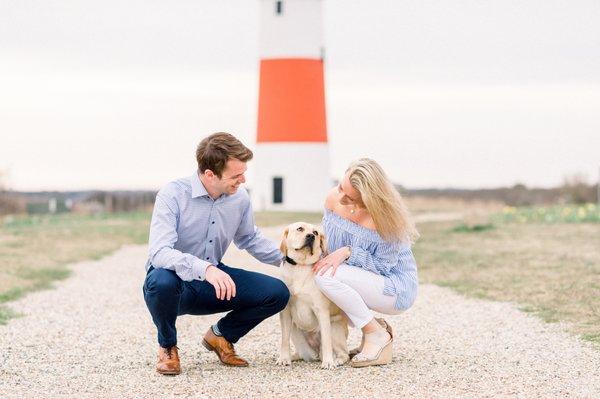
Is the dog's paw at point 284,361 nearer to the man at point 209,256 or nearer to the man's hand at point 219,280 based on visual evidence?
the man at point 209,256

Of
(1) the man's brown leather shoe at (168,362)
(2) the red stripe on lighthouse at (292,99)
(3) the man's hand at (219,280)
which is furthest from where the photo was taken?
(2) the red stripe on lighthouse at (292,99)

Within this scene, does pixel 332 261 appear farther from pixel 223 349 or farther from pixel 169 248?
pixel 169 248

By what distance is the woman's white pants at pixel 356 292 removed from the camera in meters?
7.16

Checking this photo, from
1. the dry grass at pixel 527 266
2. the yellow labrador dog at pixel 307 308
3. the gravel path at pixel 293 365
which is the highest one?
the yellow labrador dog at pixel 307 308

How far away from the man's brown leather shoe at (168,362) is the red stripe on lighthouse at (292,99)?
22.8 meters

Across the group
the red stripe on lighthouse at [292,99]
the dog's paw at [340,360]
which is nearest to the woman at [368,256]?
the dog's paw at [340,360]

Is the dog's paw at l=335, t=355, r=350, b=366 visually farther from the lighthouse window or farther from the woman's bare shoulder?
the lighthouse window

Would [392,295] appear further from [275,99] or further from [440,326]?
[275,99]

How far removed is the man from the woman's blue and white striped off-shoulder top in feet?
1.54

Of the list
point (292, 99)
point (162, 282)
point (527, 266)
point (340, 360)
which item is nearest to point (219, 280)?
point (162, 282)

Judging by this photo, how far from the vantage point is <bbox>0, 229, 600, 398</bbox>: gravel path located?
6.56 metres

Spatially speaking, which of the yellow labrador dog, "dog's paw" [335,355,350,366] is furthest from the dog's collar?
"dog's paw" [335,355,350,366]

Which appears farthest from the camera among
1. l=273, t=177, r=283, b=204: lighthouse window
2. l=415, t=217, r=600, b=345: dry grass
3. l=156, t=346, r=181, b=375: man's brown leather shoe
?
l=273, t=177, r=283, b=204: lighthouse window

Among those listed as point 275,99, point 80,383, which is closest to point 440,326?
point 80,383
